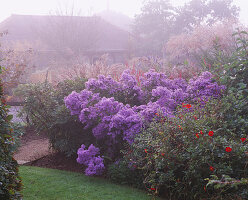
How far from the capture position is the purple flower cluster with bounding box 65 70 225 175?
4.41 m

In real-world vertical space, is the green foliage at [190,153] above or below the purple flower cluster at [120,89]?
below

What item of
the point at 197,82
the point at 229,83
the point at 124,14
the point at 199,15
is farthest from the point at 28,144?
the point at 124,14

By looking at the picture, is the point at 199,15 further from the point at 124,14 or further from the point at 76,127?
the point at 76,127

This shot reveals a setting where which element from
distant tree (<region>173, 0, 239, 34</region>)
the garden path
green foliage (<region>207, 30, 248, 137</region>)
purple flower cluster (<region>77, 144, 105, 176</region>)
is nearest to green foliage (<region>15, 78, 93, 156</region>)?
the garden path

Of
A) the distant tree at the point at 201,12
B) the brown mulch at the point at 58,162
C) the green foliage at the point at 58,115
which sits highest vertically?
the distant tree at the point at 201,12

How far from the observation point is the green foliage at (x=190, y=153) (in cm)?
310

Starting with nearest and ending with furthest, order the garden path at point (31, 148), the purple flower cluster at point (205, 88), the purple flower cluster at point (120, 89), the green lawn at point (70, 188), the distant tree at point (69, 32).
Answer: the green lawn at point (70, 188) → the purple flower cluster at point (205, 88) → the purple flower cluster at point (120, 89) → the garden path at point (31, 148) → the distant tree at point (69, 32)

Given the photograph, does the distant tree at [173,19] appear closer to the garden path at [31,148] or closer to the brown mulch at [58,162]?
the garden path at [31,148]

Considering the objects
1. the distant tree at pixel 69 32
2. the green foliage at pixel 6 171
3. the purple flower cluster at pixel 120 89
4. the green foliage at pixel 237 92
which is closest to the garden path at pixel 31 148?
the purple flower cluster at pixel 120 89

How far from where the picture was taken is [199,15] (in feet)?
109

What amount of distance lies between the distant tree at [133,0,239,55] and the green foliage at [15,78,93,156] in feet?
86.2

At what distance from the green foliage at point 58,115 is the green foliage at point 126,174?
1030 millimetres

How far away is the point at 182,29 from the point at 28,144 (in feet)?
97.5

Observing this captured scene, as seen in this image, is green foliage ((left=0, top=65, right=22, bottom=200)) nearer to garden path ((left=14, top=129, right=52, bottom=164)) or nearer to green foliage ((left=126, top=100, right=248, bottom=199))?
green foliage ((left=126, top=100, right=248, bottom=199))
